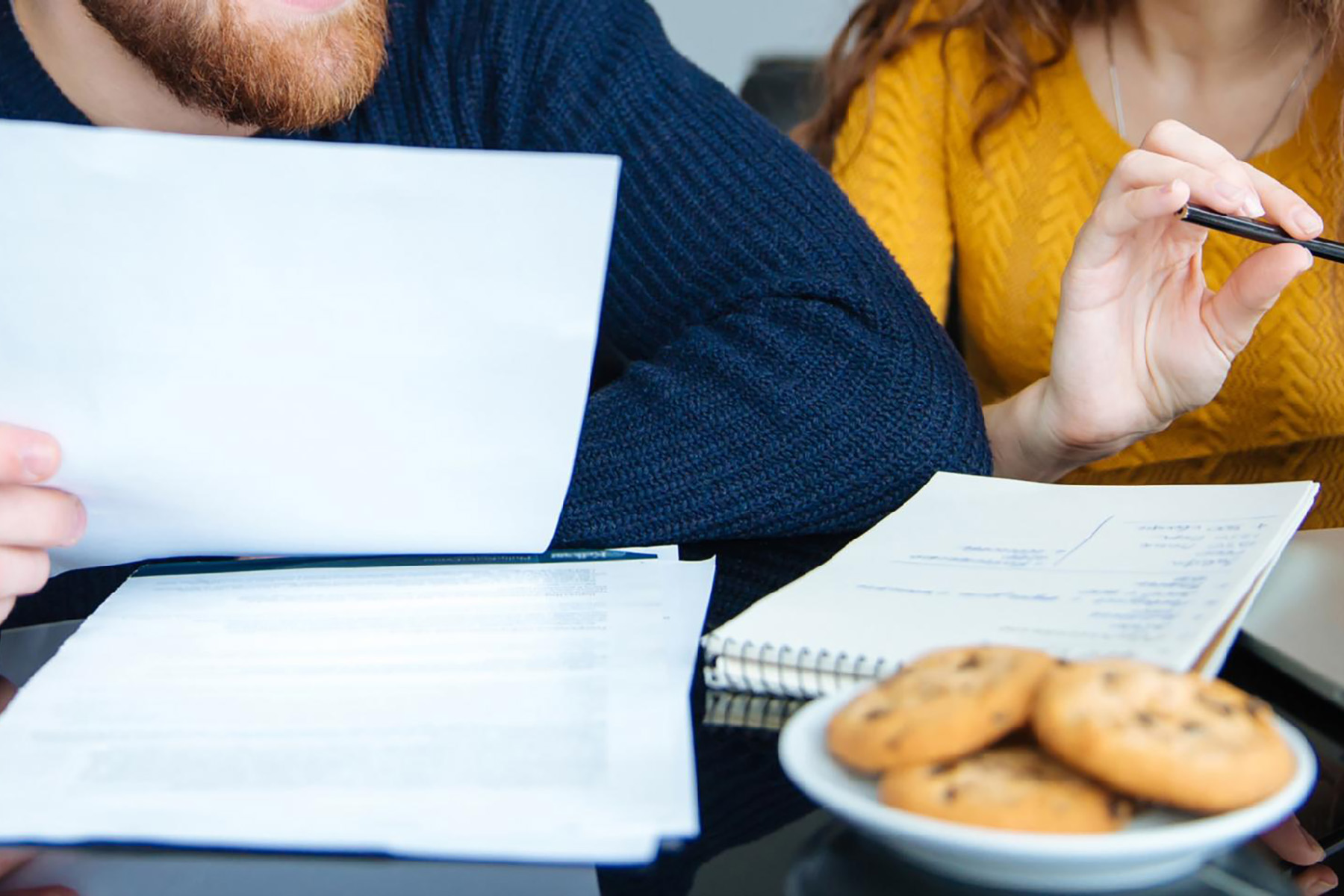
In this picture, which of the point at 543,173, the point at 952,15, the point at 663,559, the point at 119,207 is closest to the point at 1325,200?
the point at 952,15

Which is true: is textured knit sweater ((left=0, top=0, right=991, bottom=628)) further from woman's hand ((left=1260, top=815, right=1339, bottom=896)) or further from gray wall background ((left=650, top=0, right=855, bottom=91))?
gray wall background ((left=650, top=0, right=855, bottom=91))

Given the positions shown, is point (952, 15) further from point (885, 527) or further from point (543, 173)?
point (543, 173)

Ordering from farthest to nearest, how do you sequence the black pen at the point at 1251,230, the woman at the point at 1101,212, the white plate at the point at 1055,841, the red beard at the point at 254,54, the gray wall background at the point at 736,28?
the gray wall background at the point at 736,28
the red beard at the point at 254,54
the woman at the point at 1101,212
the black pen at the point at 1251,230
the white plate at the point at 1055,841

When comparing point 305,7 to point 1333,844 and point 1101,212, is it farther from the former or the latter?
point 1333,844

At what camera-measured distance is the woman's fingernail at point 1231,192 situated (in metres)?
0.68

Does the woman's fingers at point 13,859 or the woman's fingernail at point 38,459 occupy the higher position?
the woman's fingernail at point 38,459

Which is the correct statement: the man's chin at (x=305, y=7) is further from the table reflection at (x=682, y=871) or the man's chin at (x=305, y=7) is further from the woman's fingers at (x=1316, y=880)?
the woman's fingers at (x=1316, y=880)

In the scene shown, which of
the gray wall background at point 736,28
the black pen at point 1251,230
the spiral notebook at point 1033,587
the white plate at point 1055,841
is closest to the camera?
the white plate at point 1055,841

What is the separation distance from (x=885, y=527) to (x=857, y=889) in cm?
29

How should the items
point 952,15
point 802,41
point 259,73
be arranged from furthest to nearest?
point 802,41
point 952,15
point 259,73

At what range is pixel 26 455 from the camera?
52 centimetres

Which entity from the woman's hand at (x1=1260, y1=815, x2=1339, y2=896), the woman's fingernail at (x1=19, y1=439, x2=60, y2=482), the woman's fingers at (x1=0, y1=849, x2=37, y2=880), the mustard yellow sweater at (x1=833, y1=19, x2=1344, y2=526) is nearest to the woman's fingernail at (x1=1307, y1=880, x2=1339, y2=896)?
the woman's hand at (x1=1260, y1=815, x2=1339, y2=896)

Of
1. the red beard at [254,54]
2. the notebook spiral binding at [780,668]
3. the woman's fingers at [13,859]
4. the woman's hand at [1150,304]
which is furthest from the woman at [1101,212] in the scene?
the woman's fingers at [13,859]

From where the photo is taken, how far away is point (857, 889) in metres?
0.34
